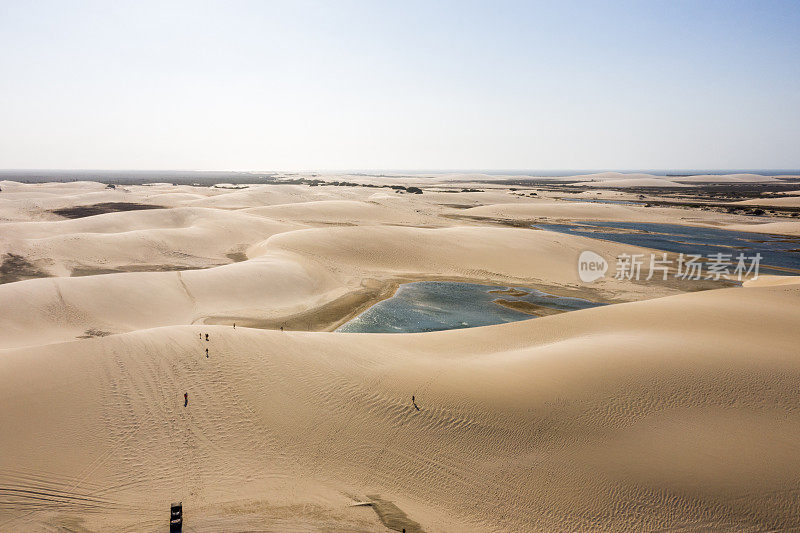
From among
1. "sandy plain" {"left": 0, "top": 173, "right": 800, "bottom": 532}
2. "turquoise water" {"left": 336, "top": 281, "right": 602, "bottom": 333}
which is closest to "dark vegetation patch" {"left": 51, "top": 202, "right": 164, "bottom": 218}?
"sandy plain" {"left": 0, "top": 173, "right": 800, "bottom": 532}

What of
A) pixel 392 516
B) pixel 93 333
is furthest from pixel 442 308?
pixel 93 333

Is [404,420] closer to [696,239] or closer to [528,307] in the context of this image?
[528,307]

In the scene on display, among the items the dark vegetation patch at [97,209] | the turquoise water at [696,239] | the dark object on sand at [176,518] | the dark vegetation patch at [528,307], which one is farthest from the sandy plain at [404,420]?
the dark vegetation patch at [97,209]

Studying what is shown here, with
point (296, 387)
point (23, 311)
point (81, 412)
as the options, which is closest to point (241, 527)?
point (296, 387)

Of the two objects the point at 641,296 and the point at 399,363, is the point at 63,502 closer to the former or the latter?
the point at 399,363

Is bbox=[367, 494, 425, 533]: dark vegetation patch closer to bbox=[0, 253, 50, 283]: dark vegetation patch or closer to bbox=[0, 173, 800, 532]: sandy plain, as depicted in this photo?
bbox=[0, 173, 800, 532]: sandy plain

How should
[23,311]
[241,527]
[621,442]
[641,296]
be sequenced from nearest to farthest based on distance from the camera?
[241,527] < [621,442] < [23,311] < [641,296]
